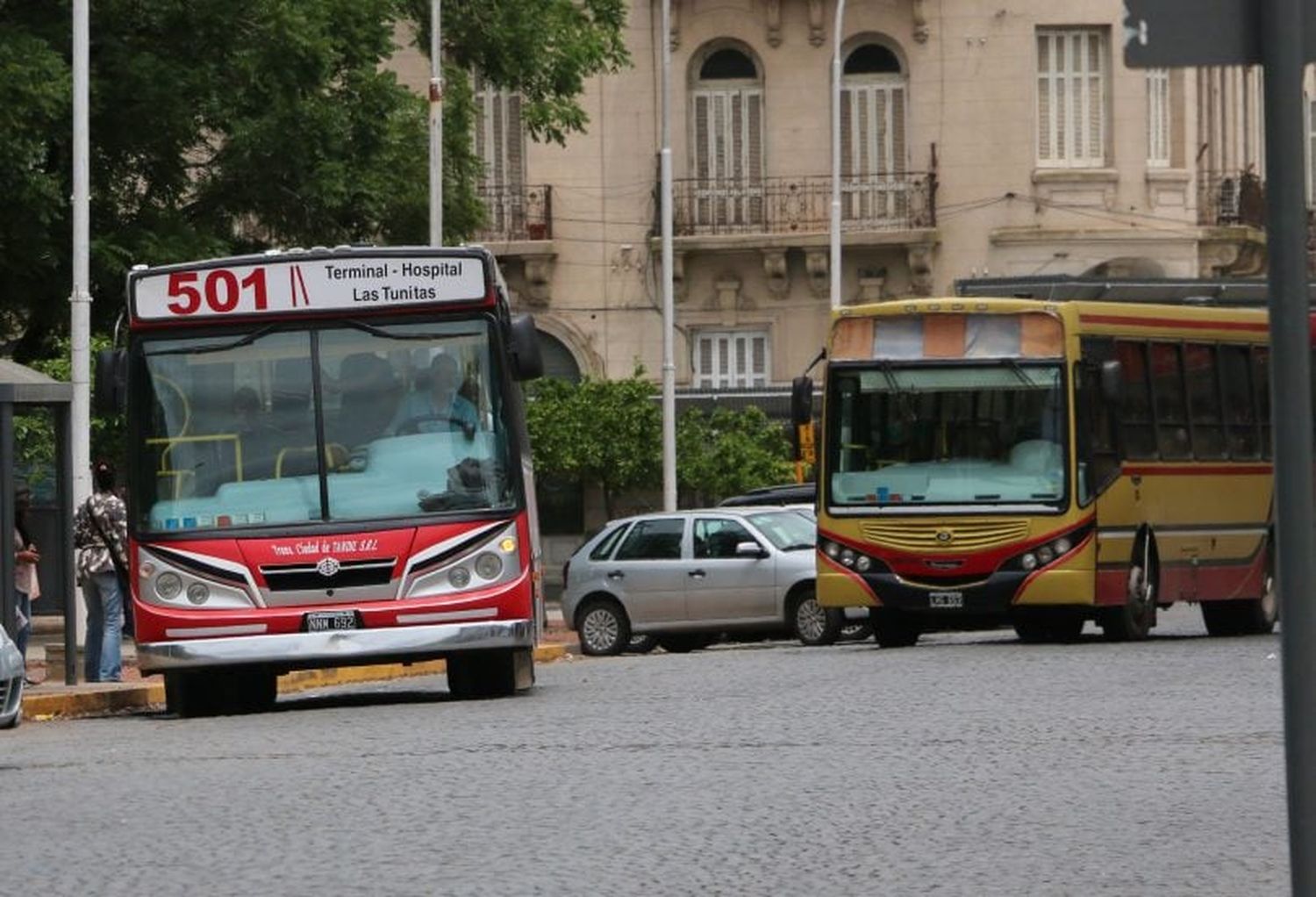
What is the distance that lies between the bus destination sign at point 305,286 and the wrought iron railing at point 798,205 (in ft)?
102

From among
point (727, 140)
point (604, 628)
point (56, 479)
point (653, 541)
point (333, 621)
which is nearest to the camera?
point (333, 621)

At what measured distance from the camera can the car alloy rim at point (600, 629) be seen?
31.2 meters

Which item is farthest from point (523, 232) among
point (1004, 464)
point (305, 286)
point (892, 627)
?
point (305, 286)

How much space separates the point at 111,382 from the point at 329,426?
1394mm

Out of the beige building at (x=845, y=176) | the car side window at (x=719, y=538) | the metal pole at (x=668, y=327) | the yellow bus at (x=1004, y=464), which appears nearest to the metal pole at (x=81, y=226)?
the car side window at (x=719, y=538)

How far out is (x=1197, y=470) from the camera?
1041 inches

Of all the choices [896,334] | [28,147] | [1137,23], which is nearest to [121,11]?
[28,147]

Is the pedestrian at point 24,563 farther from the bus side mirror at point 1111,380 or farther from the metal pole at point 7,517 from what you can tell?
the bus side mirror at point 1111,380

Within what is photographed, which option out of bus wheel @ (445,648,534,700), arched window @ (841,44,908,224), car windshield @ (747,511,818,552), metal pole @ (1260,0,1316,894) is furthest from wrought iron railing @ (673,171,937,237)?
metal pole @ (1260,0,1316,894)

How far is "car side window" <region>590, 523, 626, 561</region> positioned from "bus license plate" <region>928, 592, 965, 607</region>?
713 centimetres

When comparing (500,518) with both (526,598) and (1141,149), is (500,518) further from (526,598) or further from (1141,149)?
(1141,149)

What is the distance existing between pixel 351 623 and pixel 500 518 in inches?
47.0

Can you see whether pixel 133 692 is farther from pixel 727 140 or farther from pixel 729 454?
pixel 727 140

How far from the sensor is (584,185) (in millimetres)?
50562
